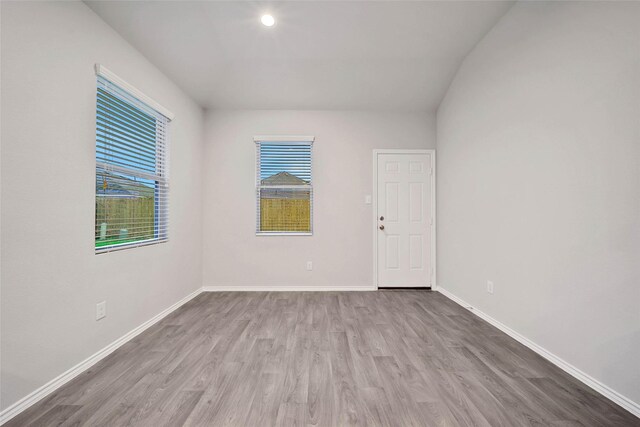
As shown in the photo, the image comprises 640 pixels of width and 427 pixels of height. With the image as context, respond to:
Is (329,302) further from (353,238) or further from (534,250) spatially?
(534,250)

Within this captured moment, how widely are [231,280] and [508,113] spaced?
12.5 ft

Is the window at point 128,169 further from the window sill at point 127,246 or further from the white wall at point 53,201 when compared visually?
the white wall at point 53,201

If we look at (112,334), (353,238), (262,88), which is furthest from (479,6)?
(112,334)

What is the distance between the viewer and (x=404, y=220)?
397cm

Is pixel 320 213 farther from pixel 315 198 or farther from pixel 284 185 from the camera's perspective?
pixel 284 185

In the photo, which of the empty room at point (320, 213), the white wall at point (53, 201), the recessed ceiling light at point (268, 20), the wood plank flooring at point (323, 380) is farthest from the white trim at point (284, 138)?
the wood plank flooring at point (323, 380)

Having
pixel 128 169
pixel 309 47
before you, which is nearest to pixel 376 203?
pixel 309 47

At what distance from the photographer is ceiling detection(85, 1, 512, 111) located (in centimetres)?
250

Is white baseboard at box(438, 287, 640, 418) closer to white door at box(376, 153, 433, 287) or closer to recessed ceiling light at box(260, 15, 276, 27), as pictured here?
white door at box(376, 153, 433, 287)

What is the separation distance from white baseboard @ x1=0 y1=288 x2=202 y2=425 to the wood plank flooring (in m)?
0.05

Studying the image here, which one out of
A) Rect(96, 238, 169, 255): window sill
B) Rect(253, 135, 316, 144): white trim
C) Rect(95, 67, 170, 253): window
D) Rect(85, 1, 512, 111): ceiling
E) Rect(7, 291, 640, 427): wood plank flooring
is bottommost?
Rect(7, 291, 640, 427): wood plank flooring

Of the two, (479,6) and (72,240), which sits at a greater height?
(479,6)

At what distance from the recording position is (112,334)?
2.20m

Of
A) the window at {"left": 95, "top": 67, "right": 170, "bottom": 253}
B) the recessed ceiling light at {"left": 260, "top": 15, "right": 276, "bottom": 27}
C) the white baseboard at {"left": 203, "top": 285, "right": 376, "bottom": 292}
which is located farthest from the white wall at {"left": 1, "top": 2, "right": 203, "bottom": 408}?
the white baseboard at {"left": 203, "top": 285, "right": 376, "bottom": 292}
